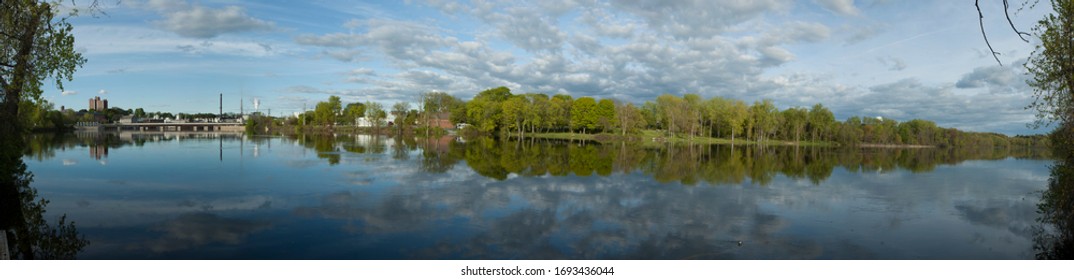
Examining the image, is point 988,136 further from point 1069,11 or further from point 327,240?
point 327,240

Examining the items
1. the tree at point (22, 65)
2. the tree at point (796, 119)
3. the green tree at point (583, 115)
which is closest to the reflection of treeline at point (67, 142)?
the tree at point (22, 65)

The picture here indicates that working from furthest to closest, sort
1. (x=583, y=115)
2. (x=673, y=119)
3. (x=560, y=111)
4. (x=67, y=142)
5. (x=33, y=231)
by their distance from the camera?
(x=560, y=111)
(x=583, y=115)
(x=673, y=119)
(x=67, y=142)
(x=33, y=231)

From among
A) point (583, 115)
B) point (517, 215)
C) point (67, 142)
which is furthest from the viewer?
point (583, 115)

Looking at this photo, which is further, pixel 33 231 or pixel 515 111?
pixel 515 111

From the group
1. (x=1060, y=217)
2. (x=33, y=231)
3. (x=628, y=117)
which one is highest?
(x=628, y=117)

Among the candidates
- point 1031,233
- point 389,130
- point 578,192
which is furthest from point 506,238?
point 389,130

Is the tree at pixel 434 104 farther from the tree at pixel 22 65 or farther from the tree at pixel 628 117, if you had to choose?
the tree at pixel 22 65

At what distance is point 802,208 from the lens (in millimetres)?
14273

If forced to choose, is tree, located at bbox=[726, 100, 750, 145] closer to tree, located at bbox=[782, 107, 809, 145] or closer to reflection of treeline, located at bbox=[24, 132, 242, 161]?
tree, located at bbox=[782, 107, 809, 145]

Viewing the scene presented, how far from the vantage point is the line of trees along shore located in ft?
290

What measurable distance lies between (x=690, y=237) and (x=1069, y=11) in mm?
13168

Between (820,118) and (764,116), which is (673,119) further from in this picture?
(820,118)

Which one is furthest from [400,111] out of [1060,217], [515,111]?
[1060,217]

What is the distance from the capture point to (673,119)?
85.6 meters
